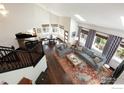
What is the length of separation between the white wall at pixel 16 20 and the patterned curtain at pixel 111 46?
5676 mm

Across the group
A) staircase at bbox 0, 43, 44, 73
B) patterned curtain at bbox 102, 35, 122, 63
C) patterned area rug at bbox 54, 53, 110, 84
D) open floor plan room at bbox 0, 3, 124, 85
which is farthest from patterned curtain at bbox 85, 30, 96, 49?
staircase at bbox 0, 43, 44, 73

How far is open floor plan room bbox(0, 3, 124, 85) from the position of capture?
3777 millimetres

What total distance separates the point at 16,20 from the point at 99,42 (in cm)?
578

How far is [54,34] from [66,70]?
554 cm

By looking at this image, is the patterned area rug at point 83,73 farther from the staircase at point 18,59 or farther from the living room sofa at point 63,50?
the staircase at point 18,59

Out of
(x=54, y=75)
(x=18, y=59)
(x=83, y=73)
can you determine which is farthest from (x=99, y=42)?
(x=18, y=59)

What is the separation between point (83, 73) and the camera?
5.16 meters

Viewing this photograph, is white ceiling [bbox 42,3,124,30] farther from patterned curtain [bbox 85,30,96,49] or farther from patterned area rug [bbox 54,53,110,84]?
patterned area rug [bbox 54,53,110,84]

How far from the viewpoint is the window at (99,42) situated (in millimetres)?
6062

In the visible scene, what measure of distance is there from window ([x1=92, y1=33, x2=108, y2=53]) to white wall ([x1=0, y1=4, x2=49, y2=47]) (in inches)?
193

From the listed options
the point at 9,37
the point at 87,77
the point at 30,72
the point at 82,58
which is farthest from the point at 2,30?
the point at 87,77

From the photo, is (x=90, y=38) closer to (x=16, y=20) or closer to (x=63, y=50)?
(x=63, y=50)

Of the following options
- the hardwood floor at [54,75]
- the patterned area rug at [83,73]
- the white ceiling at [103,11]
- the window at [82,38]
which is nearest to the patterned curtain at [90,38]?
the window at [82,38]

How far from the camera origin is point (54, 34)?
401 inches
